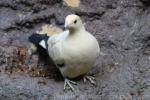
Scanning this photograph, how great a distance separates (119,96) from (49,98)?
0.54 m

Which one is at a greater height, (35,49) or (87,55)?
(87,55)

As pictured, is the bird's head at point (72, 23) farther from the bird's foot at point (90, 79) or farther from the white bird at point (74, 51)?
the bird's foot at point (90, 79)

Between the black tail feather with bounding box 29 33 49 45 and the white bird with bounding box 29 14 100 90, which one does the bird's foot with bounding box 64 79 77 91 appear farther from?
the black tail feather with bounding box 29 33 49 45

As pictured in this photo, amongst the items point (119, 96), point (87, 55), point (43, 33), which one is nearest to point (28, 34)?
point (43, 33)

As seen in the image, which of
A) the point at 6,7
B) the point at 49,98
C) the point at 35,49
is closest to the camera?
the point at 49,98

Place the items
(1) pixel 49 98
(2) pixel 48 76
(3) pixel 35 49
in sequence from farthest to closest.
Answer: (3) pixel 35 49 < (2) pixel 48 76 < (1) pixel 49 98

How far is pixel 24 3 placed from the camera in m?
4.78

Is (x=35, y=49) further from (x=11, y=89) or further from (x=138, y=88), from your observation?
(x=138, y=88)

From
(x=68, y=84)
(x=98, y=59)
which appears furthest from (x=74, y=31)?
(x=98, y=59)

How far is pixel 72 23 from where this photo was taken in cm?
373

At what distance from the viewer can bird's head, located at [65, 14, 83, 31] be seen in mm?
3704

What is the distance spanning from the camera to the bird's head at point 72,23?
370 centimetres

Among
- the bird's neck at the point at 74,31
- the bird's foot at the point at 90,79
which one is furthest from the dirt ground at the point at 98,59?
the bird's neck at the point at 74,31

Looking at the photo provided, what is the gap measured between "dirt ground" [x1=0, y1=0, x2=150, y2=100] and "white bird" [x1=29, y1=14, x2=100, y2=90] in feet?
0.46
